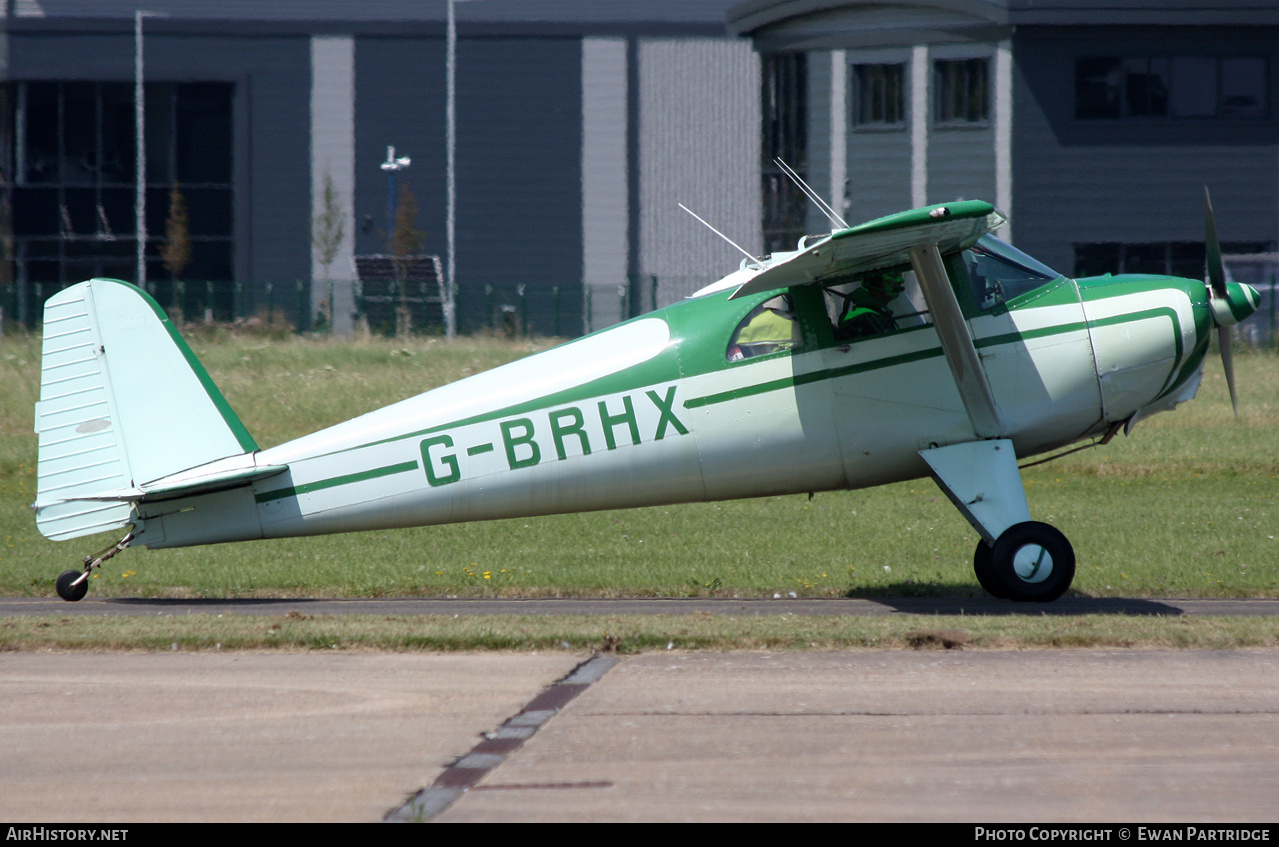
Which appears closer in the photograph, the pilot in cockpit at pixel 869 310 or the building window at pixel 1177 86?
the pilot in cockpit at pixel 869 310

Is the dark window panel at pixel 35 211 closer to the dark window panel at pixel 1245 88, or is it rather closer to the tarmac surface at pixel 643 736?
the dark window panel at pixel 1245 88

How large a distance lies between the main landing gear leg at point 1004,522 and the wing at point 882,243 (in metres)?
1.52

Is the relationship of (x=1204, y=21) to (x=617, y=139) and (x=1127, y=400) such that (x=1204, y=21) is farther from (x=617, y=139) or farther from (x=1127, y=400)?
(x=1127, y=400)

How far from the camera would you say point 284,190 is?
46.7 meters

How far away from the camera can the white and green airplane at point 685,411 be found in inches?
387

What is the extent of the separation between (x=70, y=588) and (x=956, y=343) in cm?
687

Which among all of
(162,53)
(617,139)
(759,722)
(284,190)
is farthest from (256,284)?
(759,722)

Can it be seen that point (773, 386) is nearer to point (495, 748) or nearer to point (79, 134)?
point (495, 748)

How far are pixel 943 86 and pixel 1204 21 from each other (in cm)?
747

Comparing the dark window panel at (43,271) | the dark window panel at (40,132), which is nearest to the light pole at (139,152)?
the dark window panel at (40,132)

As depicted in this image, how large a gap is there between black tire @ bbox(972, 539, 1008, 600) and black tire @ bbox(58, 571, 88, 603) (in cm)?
682

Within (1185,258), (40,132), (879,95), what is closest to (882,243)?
(879,95)
